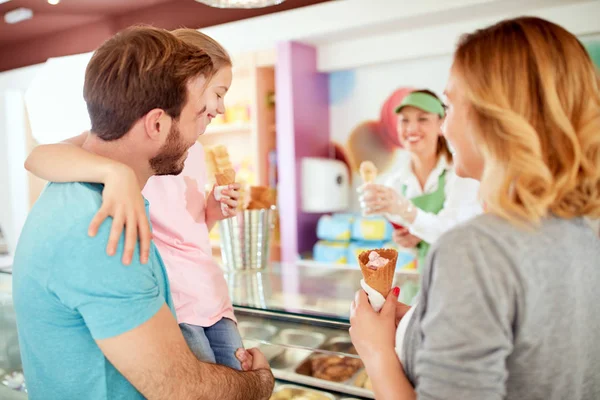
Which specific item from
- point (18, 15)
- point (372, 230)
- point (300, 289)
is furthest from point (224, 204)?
point (18, 15)

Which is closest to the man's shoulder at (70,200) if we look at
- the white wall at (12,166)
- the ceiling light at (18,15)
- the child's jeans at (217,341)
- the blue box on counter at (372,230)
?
the child's jeans at (217,341)

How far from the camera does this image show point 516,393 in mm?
884

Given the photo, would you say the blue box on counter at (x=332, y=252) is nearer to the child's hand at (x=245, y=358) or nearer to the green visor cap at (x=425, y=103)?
the green visor cap at (x=425, y=103)

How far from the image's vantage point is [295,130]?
4.80 metres

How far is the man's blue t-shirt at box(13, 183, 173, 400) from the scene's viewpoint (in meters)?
1.03

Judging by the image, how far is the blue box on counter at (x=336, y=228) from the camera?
15.6 feet

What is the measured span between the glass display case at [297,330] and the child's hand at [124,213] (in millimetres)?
638

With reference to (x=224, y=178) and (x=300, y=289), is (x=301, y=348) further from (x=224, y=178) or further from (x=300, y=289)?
(x=224, y=178)

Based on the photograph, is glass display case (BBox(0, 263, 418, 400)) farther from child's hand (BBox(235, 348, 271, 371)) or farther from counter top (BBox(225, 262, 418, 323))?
child's hand (BBox(235, 348, 271, 371))

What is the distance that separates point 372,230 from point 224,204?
9.88ft

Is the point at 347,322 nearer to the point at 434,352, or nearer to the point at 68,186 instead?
the point at 434,352

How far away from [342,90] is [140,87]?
4.14 meters

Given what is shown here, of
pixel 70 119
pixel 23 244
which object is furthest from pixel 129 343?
pixel 70 119

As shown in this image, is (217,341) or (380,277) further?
(217,341)
